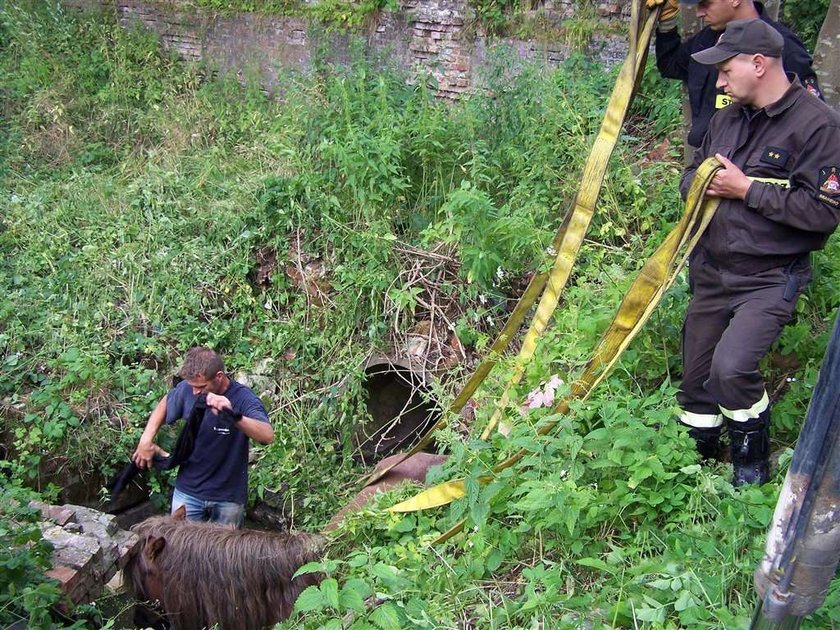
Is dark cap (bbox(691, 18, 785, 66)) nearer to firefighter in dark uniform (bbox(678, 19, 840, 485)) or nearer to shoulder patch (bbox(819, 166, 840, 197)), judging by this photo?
firefighter in dark uniform (bbox(678, 19, 840, 485))

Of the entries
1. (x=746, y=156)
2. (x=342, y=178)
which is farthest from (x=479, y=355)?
(x=746, y=156)

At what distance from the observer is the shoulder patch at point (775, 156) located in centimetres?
314

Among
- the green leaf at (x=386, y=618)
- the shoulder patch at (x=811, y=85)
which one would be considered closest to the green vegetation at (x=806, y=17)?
the shoulder patch at (x=811, y=85)

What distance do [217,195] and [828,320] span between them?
5763mm

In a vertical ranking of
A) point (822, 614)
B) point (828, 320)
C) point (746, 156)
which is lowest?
point (822, 614)

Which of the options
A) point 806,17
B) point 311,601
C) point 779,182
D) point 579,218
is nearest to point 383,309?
point 579,218

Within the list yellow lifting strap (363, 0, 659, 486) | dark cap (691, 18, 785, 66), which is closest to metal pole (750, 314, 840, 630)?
dark cap (691, 18, 785, 66)

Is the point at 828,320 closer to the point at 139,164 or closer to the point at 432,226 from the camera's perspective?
the point at 432,226

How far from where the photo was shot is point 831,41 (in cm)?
481

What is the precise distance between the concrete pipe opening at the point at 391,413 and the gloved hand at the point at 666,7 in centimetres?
322

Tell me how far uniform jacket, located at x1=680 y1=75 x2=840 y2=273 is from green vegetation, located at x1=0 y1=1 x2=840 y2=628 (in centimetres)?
73

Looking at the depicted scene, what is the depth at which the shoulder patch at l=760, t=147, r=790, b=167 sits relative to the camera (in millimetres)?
3145

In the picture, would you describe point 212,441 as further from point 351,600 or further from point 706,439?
point 706,439

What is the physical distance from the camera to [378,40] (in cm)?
891
